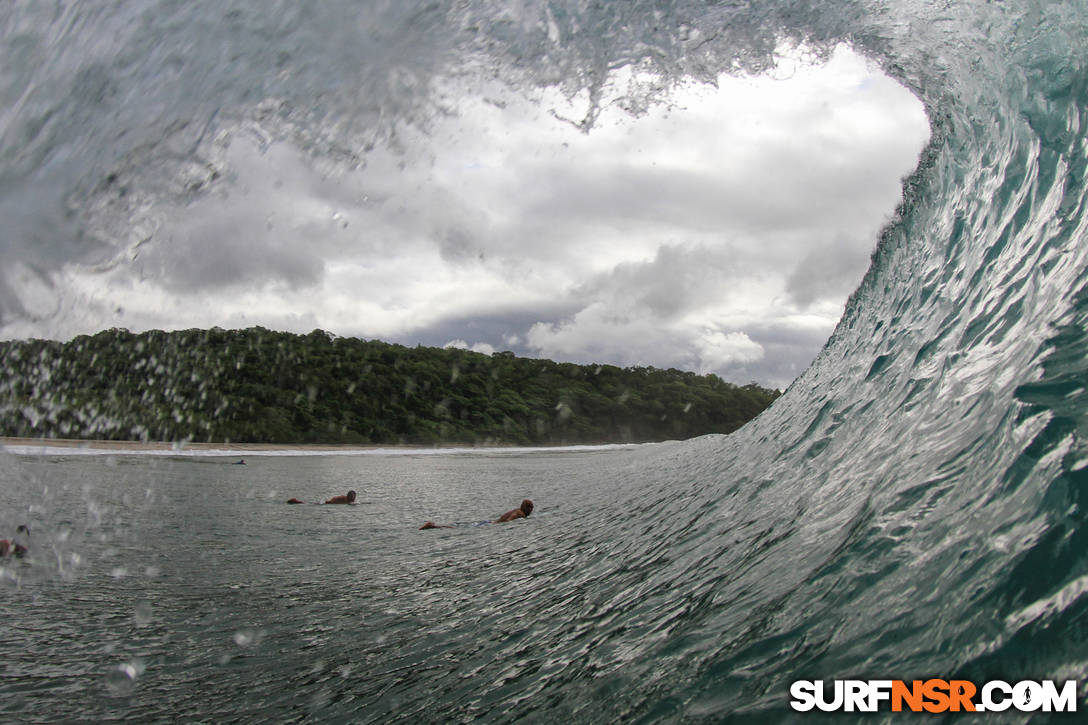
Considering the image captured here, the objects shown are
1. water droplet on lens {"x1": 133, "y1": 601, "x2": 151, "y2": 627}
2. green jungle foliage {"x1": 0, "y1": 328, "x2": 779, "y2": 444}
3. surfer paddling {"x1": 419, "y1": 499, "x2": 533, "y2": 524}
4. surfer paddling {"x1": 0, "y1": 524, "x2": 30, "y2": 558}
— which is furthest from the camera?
green jungle foliage {"x1": 0, "y1": 328, "x2": 779, "y2": 444}

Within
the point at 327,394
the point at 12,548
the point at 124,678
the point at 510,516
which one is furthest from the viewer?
the point at 327,394

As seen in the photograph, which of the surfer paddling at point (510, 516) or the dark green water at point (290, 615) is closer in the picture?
the dark green water at point (290, 615)

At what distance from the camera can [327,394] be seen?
5422 cm

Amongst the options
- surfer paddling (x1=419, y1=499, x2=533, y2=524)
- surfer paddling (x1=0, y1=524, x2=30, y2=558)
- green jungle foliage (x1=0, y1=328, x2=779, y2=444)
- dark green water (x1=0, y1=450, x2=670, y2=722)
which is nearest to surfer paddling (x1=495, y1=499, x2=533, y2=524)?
surfer paddling (x1=419, y1=499, x2=533, y2=524)

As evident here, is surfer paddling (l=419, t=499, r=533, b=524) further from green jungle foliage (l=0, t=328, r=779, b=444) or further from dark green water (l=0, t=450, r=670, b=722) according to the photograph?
green jungle foliage (l=0, t=328, r=779, b=444)

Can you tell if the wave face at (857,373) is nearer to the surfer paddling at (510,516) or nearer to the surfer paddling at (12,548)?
the surfer paddling at (510,516)

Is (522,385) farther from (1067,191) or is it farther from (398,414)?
(1067,191)

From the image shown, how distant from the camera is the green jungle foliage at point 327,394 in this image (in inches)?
1534

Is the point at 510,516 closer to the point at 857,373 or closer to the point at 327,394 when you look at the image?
the point at 857,373

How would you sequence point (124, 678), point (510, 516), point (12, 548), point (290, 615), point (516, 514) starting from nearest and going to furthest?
1. point (124, 678)
2. point (290, 615)
3. point (12, 548)
4. point (510, 516)
5. point (516, 514)

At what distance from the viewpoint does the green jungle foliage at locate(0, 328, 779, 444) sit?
3897 cm

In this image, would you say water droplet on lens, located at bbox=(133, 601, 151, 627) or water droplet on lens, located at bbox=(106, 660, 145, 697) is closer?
water droplet on lens, located at bbox=(106, 660, 145, 697)

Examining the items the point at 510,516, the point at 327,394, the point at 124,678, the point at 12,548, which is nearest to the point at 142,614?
the point at 124,678

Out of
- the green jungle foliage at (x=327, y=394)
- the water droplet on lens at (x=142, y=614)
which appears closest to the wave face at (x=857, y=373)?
the water droplet on lens at (x=142, y=614)
